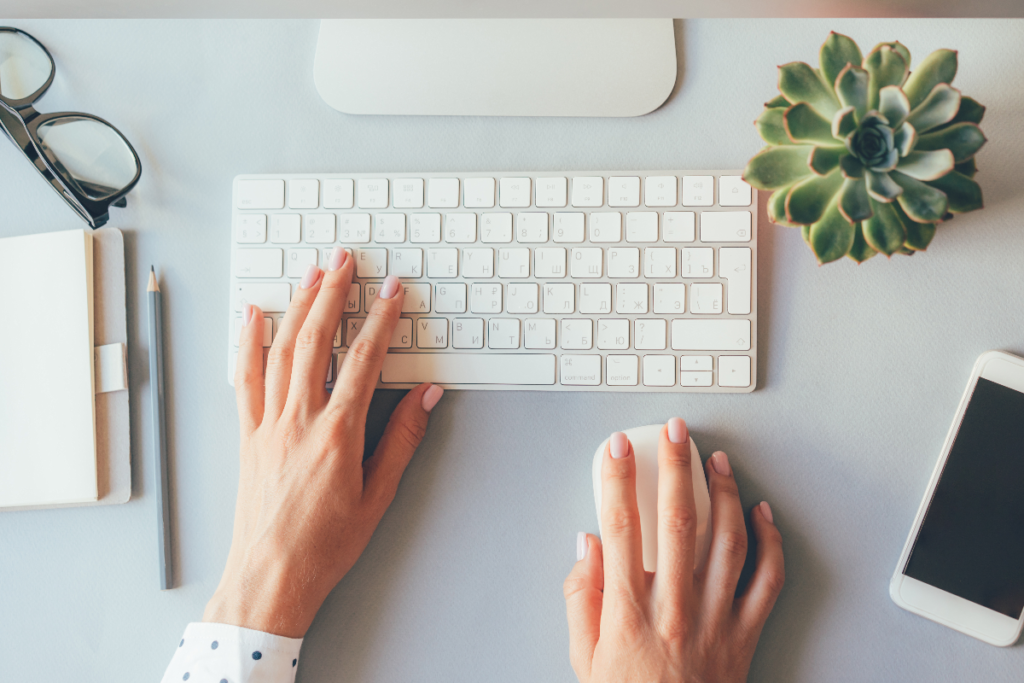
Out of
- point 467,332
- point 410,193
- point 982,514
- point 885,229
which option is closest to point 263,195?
point 410,193

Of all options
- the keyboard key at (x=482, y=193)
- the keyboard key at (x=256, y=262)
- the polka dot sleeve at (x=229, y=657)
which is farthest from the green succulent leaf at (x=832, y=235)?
the polka dot sleeve at (x=229, y=657)

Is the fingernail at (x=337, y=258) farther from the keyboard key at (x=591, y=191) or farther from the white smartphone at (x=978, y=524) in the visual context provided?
the white smartphone at (x=978, y=524)

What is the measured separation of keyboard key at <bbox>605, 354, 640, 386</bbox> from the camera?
628mm

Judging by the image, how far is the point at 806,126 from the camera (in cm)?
46

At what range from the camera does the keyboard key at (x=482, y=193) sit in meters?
0.64

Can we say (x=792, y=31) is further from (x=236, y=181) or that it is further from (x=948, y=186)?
(x=236, y=181)

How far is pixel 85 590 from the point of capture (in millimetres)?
663

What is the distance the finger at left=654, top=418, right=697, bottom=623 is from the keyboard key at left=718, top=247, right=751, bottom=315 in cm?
14

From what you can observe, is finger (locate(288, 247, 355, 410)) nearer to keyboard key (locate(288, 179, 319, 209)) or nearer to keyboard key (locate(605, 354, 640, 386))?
keyboard key (locate(288, 179, 319, 209))

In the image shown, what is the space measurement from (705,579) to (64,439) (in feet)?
2.43

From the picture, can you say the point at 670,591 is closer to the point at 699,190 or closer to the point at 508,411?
the point at 508,411

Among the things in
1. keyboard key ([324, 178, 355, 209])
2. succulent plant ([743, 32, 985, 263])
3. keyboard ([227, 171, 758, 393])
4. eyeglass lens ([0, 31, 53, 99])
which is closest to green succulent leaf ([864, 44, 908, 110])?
succulent plant ([743, 32, 985, 263])

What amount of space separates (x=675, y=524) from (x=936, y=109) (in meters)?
0.43

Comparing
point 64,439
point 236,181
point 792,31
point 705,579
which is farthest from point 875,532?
point 64,439
